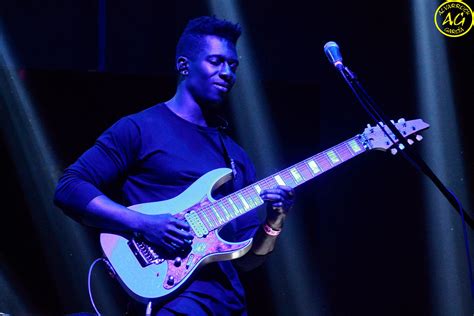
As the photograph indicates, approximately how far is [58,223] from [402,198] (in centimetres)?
217

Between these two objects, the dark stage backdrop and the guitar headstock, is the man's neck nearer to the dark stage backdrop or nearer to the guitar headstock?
the guitar headstock

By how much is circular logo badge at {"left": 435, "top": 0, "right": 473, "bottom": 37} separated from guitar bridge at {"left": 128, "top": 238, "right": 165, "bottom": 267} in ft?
9.28

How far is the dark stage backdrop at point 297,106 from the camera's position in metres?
3.67

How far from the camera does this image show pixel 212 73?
2.66m

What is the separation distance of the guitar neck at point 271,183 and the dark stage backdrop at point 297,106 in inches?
44.7

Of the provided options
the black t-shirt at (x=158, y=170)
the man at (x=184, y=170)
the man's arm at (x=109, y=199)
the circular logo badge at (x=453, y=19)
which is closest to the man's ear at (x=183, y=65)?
the man at (x=184, y=170)

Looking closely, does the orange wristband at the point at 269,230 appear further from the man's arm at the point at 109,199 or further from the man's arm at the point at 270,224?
the man's arm at the point at 109,199

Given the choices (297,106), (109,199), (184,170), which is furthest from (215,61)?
(297,106)

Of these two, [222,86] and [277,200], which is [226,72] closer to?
[222,86]

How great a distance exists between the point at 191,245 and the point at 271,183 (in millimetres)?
530

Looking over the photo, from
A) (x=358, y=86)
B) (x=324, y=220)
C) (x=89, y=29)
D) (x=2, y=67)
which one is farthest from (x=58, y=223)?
(x=358, y=86)

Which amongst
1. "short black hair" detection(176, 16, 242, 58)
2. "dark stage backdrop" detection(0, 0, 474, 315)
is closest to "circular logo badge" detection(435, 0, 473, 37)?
"dark stage backdrop" detection(0, 0, 474, 315)

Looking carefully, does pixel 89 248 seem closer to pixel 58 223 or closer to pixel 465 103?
pixel 58 223

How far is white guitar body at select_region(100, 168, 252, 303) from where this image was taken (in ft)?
7.13
